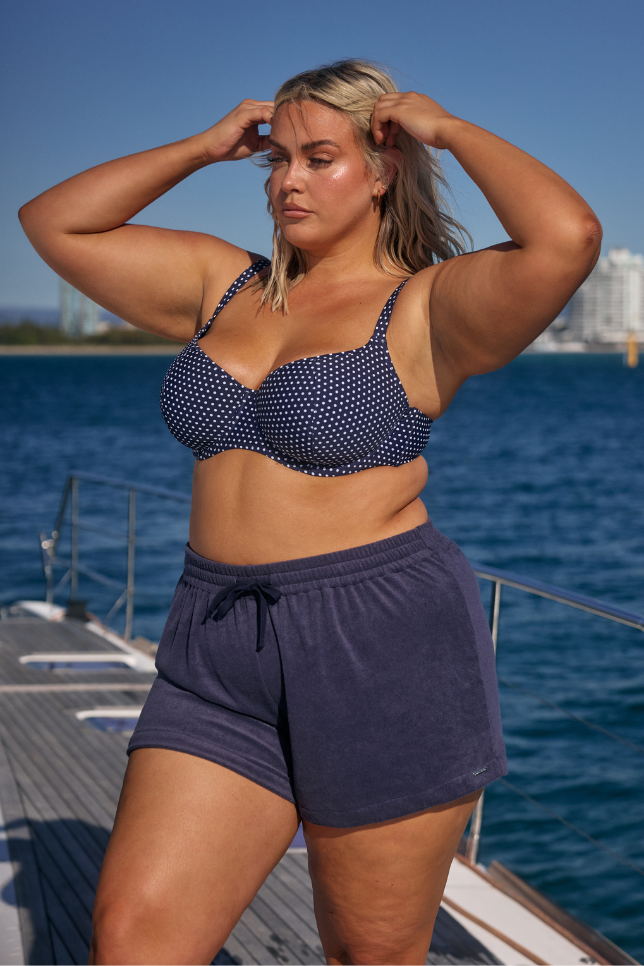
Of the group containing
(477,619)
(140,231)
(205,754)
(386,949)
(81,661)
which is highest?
(140,231)

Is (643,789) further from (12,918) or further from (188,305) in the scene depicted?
(188,305)

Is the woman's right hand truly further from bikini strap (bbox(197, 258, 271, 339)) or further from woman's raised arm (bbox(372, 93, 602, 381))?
woman's raised arm (bbox(372, 93, 602, 381))

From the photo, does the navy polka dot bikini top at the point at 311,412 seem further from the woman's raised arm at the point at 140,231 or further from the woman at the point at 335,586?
the woman's raised arm at the point at 140,231

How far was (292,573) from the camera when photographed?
158 cm

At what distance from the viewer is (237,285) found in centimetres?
190

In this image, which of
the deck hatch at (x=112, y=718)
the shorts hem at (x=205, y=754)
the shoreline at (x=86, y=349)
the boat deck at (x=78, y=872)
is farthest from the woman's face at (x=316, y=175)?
the shoreline at (x=86, y=349)

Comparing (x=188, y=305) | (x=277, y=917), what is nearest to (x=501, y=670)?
(x=277, y=917)

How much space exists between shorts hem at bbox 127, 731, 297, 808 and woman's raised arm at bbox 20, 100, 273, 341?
0.85 m

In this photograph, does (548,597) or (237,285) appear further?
(548,597)

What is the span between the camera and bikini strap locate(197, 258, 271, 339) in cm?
185

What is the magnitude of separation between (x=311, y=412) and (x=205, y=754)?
568 mm

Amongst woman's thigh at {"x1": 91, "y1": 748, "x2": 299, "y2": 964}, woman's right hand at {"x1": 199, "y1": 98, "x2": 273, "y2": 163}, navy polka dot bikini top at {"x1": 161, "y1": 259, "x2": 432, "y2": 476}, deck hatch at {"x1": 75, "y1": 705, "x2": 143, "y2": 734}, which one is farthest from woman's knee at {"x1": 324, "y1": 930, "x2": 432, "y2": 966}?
deck hatch at {"x1": 75, "y1": 705, "x2": 143, "y2": 734}

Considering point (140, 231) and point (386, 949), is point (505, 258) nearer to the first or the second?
point (140, 231)

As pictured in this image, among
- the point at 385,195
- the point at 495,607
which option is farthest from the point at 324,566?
the point at 495,607
